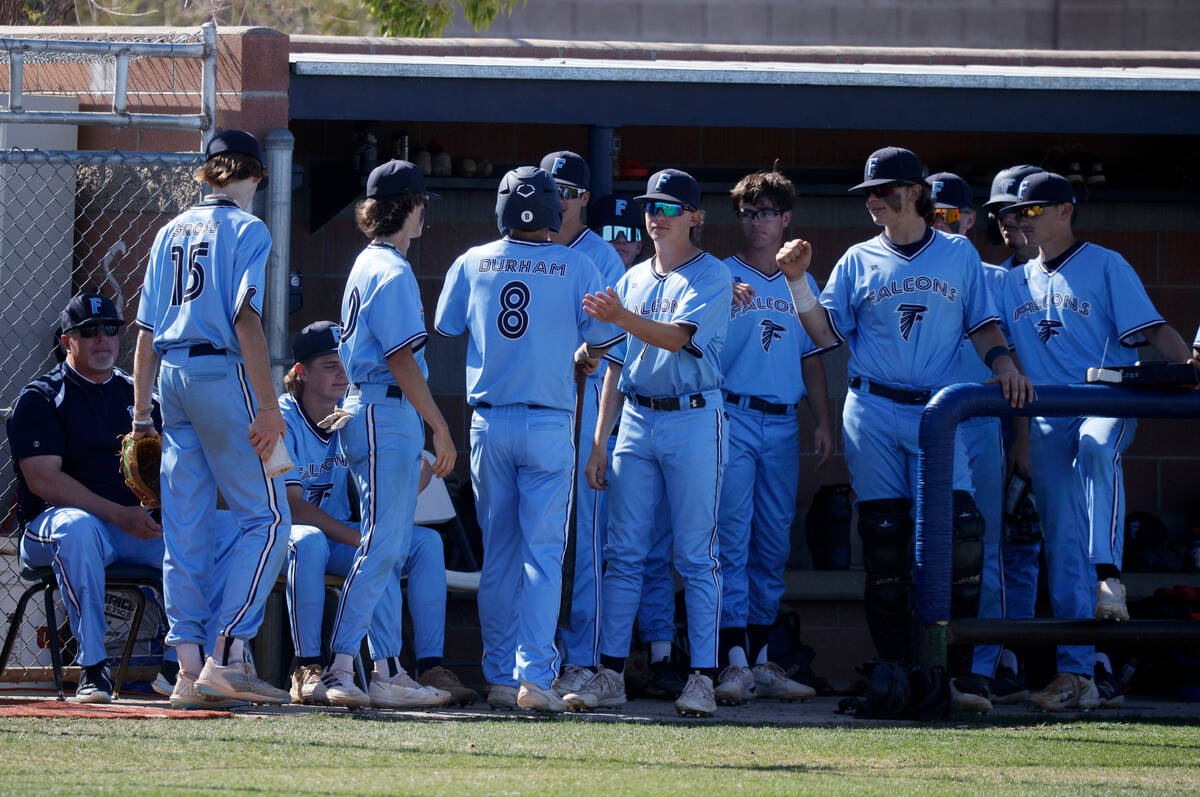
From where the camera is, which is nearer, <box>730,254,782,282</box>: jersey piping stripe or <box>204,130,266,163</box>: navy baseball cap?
<box>204,130,266,163</box>: navy baseball cap

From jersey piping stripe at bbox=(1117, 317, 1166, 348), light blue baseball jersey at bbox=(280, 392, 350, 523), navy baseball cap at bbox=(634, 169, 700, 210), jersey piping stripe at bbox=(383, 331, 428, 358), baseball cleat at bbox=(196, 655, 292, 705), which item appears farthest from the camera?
light blue baseball jersey at bbox=(280, 392, 350, 523)

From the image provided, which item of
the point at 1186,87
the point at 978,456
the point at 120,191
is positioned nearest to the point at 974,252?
the point at 978,456

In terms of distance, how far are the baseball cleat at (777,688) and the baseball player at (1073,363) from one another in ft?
2.94

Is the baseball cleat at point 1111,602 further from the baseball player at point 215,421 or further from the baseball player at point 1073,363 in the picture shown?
the baseball player at point 215,421

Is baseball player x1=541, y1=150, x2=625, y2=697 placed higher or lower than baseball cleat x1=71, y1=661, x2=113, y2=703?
Result: higher

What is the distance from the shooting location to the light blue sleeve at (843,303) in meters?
6.17

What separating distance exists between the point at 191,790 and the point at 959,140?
6322 millimetres

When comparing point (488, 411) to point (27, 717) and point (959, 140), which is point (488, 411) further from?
point (959, 140)

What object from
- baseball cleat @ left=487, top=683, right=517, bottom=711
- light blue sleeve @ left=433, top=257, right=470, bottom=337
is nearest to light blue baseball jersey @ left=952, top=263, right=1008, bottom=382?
light blue sleeve @ left=433, top=257, right=470, bottom=337

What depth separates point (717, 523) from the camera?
6.35 metres

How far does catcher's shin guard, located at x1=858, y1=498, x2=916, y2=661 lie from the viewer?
595 cm

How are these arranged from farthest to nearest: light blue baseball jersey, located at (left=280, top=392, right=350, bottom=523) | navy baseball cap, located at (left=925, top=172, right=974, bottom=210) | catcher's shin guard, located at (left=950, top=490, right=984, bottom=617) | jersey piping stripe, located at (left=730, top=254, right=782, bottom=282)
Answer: navy baseball cap, located at (left=925, top=172, right=974, bottom=210), jersey piping stripe, located at (left=730, top=254, right=782, bottom=282), light blue baseball jersey, located at (left=280, top=392, right=350, bottom=523), catcher's shin guard, located at (left=950, top=490, right=984, bottom=617)

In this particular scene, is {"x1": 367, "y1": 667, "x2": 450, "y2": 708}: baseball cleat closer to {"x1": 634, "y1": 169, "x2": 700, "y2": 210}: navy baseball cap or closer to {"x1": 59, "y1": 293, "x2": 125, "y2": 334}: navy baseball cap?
{"x1": 59, "y1": 293, "x2": 125, "y2": 334}: navy baseball cap

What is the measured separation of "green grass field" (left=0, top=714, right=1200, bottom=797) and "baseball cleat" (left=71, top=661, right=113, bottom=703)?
2.03 ft
